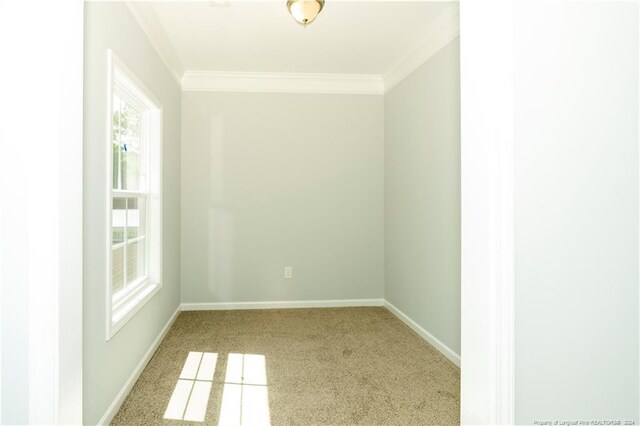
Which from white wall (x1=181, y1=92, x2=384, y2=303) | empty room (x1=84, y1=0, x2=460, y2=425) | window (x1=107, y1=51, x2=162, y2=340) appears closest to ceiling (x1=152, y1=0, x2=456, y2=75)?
empty room (x1=84, y1=0, x2=460, y2=425)

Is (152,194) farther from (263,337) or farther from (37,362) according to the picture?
(37,362)

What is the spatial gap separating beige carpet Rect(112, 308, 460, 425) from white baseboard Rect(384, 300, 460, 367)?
0.05 meters

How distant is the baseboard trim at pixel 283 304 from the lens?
4.17m

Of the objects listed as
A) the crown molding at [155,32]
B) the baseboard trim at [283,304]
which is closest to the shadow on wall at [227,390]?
the baseboard trim at [283,304]

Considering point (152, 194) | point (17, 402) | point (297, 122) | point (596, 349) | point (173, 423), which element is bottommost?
point (173, 423)

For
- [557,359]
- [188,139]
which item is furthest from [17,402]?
[188,139]

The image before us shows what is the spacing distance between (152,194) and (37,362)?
2180mm

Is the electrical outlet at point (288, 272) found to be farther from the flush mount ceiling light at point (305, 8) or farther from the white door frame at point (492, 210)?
the white door frame at point (492, 210)

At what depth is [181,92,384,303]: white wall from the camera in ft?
13.6

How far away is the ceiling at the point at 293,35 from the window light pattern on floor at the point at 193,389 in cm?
258

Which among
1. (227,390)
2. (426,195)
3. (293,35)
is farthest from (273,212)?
(227,390)

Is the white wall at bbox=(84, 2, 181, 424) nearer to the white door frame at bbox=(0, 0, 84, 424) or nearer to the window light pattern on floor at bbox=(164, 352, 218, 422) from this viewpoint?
the window light pattern on floor at bbox=(164, 352, 218, 422)

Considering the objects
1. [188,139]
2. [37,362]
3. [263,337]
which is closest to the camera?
[37,362]

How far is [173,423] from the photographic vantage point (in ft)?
6.58
